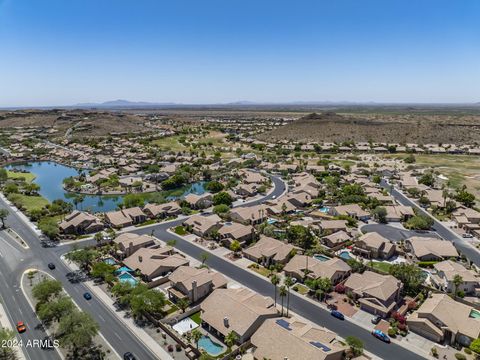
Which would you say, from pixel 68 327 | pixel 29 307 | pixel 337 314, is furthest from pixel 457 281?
pixel 29 307

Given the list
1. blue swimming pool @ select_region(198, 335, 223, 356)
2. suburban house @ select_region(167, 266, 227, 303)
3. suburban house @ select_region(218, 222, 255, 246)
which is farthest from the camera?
suburban house @ select_region(218, 222, 255, 246)

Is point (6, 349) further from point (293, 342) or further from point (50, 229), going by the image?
point (50, 229)

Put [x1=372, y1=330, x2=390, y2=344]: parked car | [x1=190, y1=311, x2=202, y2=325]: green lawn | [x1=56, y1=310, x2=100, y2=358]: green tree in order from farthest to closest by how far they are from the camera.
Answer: [x1=190, y1=311, x2=202, y2=325]: green lawn < [x1=372, y1=330, x2=390, y2=344]: parked car < [x1=56, y1=310, x2=100, y2=358]: green tree

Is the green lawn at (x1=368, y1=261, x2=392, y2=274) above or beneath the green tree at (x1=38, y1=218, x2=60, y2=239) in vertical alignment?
beneath

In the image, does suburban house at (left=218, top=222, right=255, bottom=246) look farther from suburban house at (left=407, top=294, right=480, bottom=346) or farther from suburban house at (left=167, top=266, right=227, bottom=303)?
suburban house at (left=407, top=294, right=480, bottom=346)

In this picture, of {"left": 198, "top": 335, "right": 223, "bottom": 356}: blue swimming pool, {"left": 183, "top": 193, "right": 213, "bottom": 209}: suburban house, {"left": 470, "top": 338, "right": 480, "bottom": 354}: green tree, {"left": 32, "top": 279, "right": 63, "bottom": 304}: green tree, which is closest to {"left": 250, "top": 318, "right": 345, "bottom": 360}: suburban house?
{"left": 198, "top": 335, "right": 223, "bottom": 356}: blue swimming pool

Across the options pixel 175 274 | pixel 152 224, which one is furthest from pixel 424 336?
pixel 152 224

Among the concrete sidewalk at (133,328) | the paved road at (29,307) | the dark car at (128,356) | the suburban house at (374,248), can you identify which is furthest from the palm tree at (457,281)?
the dark car at (128,356)
